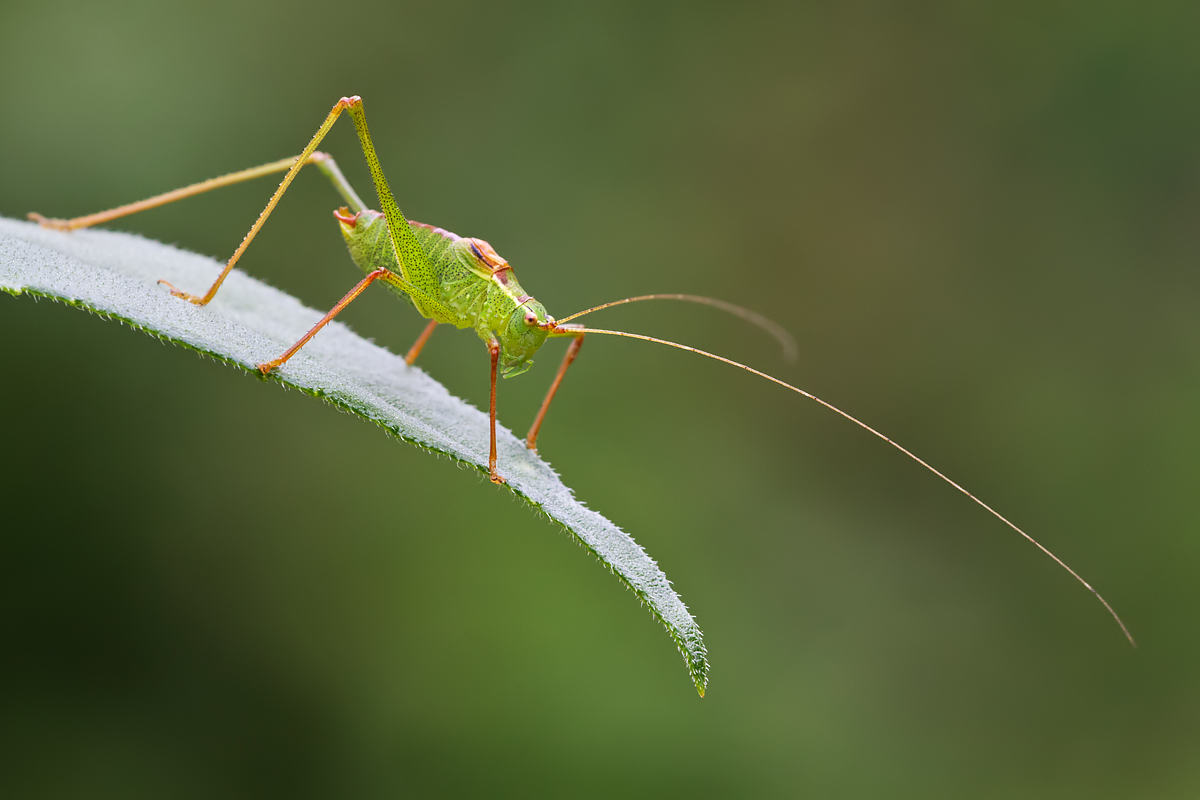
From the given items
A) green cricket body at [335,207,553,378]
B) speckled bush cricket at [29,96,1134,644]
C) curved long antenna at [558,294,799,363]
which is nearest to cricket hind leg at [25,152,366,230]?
speckled bush cricket at [29,96,1134,644]

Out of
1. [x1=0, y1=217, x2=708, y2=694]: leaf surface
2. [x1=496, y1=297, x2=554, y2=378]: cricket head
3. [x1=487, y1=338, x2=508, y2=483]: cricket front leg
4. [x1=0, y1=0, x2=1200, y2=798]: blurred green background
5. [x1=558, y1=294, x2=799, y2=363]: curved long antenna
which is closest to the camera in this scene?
[x1=0, y1=217, x2=708, y2=694]: leaf surface

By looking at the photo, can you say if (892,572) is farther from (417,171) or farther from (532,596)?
(417,171)

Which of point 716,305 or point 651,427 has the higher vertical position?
point 716,305

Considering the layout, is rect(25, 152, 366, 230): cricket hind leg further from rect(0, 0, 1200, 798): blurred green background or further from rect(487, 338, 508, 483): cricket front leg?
rect(0, 0, 1200, 798): blurred green background

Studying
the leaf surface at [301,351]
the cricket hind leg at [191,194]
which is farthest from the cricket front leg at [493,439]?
the cricket hind leg at [191,194]

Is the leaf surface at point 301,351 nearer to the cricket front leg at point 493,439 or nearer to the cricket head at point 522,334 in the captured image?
the cricket front leg at point 493,439

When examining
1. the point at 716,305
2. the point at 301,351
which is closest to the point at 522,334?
the point at 301,351

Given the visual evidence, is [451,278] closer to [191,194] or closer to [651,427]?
[191,194]
